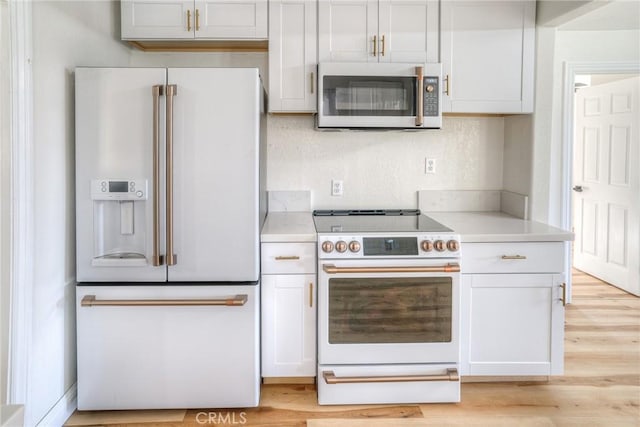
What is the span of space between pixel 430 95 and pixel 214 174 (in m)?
1.26

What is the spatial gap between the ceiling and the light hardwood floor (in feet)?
6.46

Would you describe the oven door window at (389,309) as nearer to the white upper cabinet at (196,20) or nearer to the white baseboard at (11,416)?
the white upper cabinet at (196,20)

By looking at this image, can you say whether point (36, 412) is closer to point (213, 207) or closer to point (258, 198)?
point (213, 207)

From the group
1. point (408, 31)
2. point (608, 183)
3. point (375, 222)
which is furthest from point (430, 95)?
point (608, 183)

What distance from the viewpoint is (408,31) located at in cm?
291

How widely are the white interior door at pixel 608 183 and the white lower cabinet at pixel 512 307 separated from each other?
2.30m

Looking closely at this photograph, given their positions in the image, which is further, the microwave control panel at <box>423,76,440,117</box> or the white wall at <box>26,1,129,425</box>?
the microwave control panel at <box>423,76,440,117</box>

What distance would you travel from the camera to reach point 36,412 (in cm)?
212

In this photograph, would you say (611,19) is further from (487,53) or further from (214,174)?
(214,174)

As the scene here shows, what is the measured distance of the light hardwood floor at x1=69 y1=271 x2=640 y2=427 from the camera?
2402 millimetres

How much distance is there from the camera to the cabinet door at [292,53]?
2.88 meters

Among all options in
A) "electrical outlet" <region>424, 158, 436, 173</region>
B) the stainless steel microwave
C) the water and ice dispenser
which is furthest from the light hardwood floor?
the stainless steel microwave

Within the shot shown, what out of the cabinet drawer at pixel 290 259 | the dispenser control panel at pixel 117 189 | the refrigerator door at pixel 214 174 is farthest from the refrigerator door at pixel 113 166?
the cabinet drawer at pixel 290 259

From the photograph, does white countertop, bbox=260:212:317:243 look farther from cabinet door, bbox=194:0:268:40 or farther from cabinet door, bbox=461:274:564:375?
cabinet door, bbox=194:0:268:40
